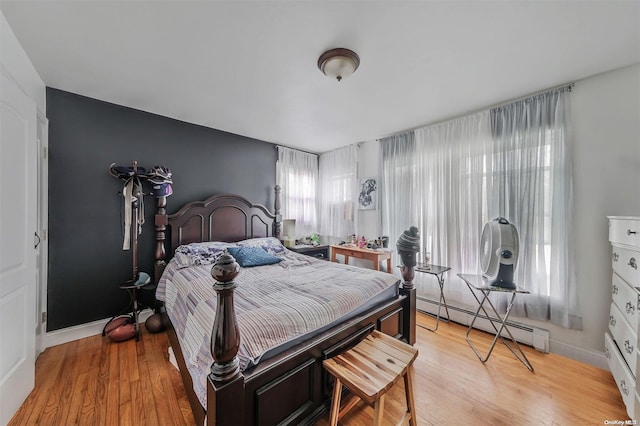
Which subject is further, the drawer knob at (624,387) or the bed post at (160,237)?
the bed post at (160,237)

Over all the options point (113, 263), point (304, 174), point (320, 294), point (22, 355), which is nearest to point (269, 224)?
point (304, 174)

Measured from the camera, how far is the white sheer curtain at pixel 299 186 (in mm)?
4348

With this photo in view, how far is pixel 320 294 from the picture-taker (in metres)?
1.77

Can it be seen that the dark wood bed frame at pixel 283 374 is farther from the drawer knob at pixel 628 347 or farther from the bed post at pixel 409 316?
the drawer knob at pixel 628 347

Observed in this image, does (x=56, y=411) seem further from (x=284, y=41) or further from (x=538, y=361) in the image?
(x=538, y=361)

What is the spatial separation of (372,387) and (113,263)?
3122 mm

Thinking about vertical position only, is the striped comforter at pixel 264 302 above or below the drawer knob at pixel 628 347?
above

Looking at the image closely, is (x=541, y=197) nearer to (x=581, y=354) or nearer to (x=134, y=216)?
(x=581, y=354)

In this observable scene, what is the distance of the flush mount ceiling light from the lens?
178 centimetres

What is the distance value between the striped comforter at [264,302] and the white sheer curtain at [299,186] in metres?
1.91

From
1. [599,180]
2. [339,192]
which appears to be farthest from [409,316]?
[339,192]

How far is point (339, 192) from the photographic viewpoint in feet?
14.7

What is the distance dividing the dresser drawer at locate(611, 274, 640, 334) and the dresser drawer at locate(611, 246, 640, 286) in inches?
2.0

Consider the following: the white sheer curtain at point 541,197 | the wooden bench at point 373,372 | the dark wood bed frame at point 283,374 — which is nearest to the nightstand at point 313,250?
the dark wood bed frame at point 283,374
